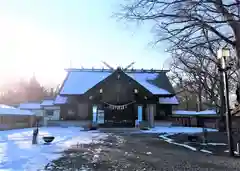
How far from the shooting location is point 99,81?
1735 inches

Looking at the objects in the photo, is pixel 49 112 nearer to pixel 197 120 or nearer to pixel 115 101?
pixel 115 101

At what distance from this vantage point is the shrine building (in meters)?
42.0

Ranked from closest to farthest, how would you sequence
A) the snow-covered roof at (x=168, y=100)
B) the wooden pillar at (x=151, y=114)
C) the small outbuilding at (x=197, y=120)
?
the wooden pillar at (x=151, y=114) < the small outbuilding at (x=197, y=120) < the snow-covered roof at (x=168, y=100)

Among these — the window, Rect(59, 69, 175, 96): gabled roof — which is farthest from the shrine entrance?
the window

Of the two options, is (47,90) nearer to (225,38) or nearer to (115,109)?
(115,109)

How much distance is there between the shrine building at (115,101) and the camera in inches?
1655

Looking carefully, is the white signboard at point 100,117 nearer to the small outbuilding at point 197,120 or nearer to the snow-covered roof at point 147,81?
the snow-covered roof at point 147,81

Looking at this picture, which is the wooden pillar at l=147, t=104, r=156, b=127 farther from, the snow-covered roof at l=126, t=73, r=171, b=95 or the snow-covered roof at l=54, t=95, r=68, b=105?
the snow-covered roof at l=54, t=95, r=68, b=105

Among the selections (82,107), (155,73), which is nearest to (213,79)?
(155,73)

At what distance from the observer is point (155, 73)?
49.6 meters

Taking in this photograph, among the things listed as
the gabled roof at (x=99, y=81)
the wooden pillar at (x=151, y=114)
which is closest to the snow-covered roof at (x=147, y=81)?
the gabled roof at (x=99, y=81)

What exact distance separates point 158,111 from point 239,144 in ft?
109

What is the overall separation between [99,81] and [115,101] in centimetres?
411

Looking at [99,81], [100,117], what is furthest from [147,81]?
[100,117]
